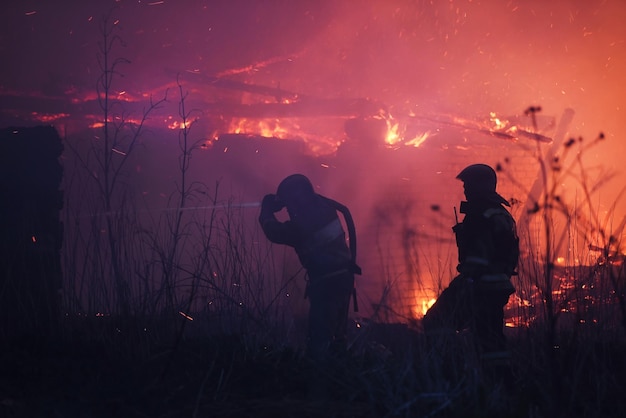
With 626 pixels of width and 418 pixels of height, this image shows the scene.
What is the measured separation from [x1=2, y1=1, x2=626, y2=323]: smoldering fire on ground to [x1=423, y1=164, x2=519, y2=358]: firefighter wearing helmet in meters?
4.53

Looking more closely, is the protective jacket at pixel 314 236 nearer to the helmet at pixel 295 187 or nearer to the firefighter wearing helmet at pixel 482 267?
the helmet at pixel 295 187

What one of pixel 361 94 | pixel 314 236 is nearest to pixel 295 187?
pixel 314 236

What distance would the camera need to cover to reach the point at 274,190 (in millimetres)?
11688

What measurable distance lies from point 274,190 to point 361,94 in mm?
3891

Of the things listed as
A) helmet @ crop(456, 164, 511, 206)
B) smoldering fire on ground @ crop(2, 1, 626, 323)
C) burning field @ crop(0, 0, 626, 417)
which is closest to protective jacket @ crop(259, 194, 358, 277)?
burning field @ crop(0, 0, 626, 417)

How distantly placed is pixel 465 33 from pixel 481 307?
1138cm

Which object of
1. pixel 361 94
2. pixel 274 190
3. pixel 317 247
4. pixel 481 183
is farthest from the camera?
pixel 361 94

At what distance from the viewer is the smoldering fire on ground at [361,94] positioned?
11891 mm

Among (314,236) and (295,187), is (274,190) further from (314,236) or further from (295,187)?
(314,236)

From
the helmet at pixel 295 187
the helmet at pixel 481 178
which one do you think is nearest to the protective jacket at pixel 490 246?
the helmet at pixel 481 178

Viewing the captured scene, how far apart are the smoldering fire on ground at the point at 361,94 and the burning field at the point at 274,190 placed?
4 cm

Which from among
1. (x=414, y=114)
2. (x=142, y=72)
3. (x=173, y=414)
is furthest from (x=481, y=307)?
(x=142, y=72)

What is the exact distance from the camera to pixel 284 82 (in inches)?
573

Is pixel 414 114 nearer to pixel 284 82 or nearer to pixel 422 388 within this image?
pixel 284 82
